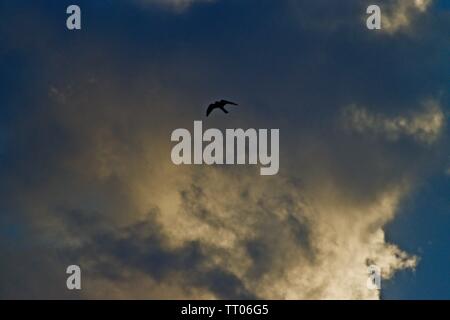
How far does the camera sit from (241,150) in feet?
208

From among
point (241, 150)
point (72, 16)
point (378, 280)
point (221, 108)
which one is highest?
point (72, 16)
